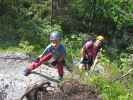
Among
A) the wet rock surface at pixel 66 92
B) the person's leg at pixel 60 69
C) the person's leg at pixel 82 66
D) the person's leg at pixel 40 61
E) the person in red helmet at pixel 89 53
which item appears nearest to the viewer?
Result: the wet rock surface at pixel 66 92

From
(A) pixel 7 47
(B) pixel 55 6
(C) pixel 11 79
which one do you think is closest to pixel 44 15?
(B) pixel 55 6

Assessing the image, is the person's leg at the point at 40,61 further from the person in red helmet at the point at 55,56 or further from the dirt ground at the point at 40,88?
the dirt ground at the point at 40,88

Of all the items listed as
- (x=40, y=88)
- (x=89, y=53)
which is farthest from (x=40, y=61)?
(x=40, y=88)

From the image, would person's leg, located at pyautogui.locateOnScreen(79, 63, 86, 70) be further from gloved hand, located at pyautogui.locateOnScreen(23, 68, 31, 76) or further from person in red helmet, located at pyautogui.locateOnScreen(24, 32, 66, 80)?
gloved hand, located at pyautogui.locateOnScreen(23, 68, 31, 76)

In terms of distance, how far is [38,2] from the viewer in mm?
14961

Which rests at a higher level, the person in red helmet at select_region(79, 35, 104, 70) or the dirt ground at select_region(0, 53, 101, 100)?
the person in red helmet at select_region(79, 35, 104, 70)

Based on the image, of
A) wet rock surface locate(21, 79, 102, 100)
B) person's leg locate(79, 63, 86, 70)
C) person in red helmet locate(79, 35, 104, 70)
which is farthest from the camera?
person in red helmet locate(79, 35, 104, 70)

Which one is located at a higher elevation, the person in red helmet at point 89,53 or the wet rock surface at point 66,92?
the person in red helmet at point 89,53

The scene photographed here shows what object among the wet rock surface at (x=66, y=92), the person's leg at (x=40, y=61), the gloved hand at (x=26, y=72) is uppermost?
the person's leg at (x=40, y=61)

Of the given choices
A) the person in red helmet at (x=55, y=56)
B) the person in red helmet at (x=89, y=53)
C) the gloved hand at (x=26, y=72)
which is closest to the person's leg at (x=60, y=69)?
the person in red helmet at (x=55, y=56)

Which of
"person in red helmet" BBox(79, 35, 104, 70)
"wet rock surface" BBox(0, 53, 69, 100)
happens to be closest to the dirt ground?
"wet rock surface" BBox(0, 53, 69, 100)

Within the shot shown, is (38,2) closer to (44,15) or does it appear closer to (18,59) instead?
(44,15)

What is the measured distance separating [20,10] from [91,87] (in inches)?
258

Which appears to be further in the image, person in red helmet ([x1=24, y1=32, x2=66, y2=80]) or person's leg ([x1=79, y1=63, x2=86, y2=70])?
person's leg ([x1=79, y1=63, x2=86, y2=70])
